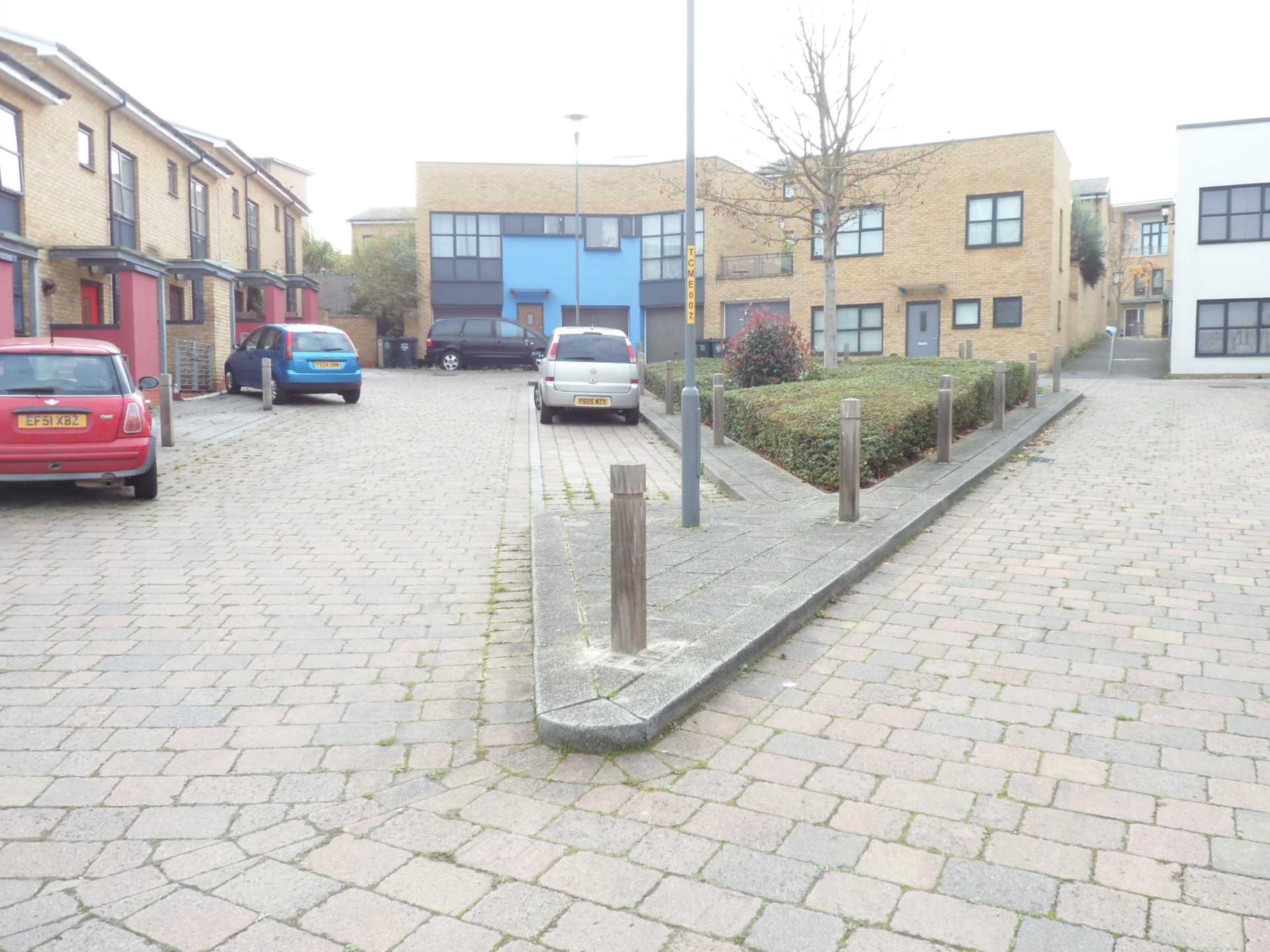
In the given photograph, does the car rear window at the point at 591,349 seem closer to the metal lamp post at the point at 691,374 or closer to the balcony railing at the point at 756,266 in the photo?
the metal lamp post at the point at 691,374

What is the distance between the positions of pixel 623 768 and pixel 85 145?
72.4 ft

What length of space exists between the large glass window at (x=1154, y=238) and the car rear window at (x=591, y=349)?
71.3 metres

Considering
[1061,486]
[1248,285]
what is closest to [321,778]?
[1061,486]

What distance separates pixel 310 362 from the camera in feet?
67.7

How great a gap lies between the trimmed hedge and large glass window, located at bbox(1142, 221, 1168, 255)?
68.7 meters

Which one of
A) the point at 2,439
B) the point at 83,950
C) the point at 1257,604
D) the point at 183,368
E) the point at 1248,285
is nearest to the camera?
the point at 83,950

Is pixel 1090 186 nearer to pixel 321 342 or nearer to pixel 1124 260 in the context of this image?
pixel 1124 260

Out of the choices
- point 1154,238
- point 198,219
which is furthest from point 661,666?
point 1154,238

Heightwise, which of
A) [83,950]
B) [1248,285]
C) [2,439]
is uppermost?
[1248,285]

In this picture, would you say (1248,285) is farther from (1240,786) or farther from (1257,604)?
(1240,786)

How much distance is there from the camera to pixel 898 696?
14.8ft

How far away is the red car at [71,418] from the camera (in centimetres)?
916

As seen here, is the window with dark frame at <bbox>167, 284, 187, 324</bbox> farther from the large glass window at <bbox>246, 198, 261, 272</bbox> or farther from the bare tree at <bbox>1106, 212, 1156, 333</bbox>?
the bare tree at <bbox>1106, 212, 1156, 333</bbox>

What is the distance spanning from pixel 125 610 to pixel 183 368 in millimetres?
18881
